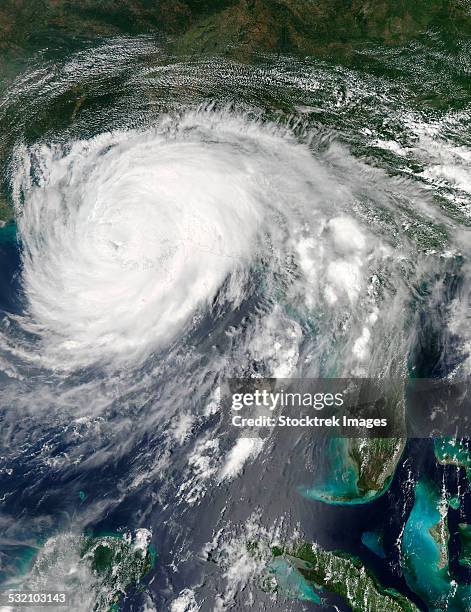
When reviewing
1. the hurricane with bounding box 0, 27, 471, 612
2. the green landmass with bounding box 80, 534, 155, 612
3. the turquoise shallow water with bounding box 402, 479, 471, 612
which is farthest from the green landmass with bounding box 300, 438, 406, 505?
the green landmass with bounding box 80, 534, 155, 612

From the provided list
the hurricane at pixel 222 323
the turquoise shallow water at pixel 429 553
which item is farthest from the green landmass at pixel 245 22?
the turquoise shallow water at pixel 429 553

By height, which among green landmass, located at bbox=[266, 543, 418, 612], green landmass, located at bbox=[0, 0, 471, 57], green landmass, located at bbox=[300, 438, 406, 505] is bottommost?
green landmass, located at bbox=[266, 543, 418, 612]

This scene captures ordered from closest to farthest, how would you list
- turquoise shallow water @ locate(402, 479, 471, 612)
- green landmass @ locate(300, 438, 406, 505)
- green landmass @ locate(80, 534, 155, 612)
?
green landmass @ locate(80, 534, 155, 612), turquoise shallow water @ locate(402, 479, 471, 612), green landmass @ locate(300, 438, 406, 505)

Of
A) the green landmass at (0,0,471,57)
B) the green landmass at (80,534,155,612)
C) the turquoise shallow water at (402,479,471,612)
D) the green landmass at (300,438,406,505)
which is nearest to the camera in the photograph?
the green landmass at (80,534,155,612)

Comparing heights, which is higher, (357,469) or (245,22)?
(245,22)

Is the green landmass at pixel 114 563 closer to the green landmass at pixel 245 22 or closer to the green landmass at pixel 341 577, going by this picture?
the green landmass at pixel 341 577

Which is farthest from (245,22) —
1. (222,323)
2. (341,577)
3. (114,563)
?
(341,577)

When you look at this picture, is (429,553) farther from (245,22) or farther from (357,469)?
(245,22)

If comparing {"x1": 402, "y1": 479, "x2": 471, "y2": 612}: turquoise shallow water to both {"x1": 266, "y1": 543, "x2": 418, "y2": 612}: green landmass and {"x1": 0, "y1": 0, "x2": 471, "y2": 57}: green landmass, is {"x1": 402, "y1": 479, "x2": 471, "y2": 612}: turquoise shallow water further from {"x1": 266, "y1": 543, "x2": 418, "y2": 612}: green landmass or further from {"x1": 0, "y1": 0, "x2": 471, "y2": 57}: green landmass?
{"x1": 0, "y1": 0, "x2": 471, "y2": 57}: green landmass

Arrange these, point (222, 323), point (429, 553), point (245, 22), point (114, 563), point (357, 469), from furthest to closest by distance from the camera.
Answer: point (245, 22)
point (222, 323)
point (357, 469)
point (429, 553)
point (114, 563)
